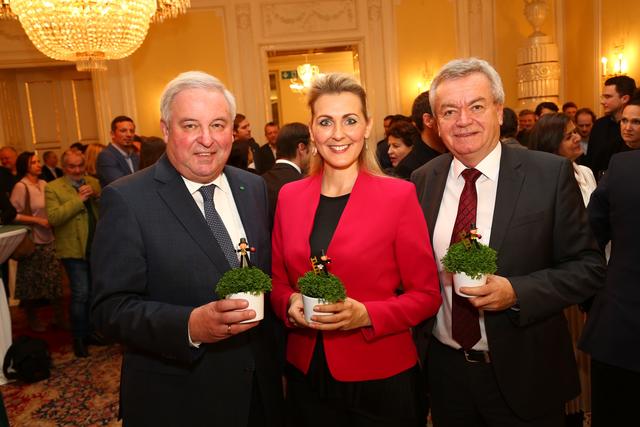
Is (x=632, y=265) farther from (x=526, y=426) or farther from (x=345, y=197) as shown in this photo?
(x=345, y=197)

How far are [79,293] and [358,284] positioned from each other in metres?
3.97

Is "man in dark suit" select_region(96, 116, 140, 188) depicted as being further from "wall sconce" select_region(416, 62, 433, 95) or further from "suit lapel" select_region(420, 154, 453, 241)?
"wall sconce" select_region(416, 62, 433, 95)

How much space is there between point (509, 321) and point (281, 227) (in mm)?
897

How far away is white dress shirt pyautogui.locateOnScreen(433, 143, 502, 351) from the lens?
6.64ft

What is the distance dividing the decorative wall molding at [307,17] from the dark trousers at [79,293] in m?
6.22

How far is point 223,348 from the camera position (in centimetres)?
194

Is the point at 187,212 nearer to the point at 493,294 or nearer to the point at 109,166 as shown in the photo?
the point at 493,294

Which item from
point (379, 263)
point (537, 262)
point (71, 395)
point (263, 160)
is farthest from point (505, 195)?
point (263, 160)

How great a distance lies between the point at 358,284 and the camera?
1935 millimetres

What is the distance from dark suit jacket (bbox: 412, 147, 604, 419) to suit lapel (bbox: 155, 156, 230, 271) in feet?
3.18

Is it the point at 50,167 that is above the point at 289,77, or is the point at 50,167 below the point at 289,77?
below

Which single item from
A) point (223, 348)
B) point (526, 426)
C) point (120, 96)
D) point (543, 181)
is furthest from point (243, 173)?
point (120, 96)

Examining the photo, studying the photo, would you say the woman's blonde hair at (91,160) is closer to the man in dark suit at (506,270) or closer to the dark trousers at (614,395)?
the man in dark suit at (506,270)

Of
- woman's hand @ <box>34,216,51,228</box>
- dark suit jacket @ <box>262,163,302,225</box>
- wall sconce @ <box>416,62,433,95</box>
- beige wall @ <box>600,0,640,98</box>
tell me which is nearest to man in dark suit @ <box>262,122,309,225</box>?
dark suit jacket @ <box>262,163,302,225</box>
